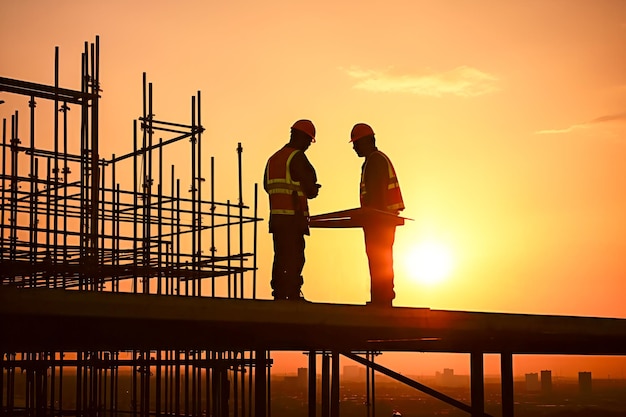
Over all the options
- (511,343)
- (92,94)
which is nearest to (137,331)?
(92,94)

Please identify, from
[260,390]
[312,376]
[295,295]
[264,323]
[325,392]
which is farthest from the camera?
[325,392]

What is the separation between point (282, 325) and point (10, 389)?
1023 cm

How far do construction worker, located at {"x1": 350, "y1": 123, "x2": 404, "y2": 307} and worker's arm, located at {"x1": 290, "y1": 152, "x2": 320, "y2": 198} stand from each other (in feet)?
2.15

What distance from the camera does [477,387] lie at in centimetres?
1209

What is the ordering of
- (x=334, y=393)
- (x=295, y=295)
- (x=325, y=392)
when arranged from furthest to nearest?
(x=334, y=393) → (x=325, y=392) → (x=295, y=295)

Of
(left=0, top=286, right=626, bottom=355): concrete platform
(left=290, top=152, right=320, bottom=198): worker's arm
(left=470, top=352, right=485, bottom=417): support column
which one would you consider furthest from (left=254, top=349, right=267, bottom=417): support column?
(left=290, top=152, right=320, bottom=198): worker's arm

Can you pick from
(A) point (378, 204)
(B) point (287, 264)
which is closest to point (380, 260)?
(A) point (378, 204)

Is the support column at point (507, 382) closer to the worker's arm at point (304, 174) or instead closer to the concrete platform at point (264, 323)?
the concrete platform at point (264, 323)

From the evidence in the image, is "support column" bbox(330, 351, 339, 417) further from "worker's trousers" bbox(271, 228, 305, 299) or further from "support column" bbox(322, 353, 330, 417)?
"worker's trousers" bbox(271, 228, 305, 299)

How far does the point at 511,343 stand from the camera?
12609 millimetres

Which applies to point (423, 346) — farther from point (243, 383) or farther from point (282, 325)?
point (282, 325)

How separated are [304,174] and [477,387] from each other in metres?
3.63

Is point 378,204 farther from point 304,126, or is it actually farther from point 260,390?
point 260,390

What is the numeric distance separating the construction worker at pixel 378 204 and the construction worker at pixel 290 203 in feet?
2.06
